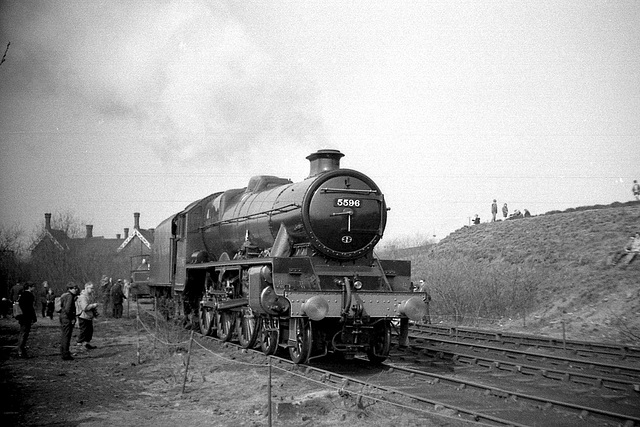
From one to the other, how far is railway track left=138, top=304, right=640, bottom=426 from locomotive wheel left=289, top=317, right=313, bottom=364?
18cm

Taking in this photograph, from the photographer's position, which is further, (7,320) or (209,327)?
(7,320)

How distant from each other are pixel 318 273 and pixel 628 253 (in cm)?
1537

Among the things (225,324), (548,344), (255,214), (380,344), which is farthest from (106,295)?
(548,344)

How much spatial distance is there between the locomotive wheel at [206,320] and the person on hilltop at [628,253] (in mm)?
14670

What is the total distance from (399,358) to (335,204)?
3.68 m

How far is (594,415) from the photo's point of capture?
6.83 metres

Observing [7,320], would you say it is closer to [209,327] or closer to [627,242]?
[209,327]

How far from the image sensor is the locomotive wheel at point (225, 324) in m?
13.2

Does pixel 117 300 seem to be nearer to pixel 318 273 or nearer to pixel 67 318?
pixel 67 318

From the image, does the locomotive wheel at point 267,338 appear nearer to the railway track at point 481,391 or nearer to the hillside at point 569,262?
the railway track at point 481,391

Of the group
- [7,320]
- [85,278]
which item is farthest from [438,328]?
[85,278]

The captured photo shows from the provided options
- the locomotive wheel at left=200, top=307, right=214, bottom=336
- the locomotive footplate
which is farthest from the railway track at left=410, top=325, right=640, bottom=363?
the locomotive wheel at left=200, top=307, right=214, bottom=336

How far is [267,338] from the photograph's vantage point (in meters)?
11.3

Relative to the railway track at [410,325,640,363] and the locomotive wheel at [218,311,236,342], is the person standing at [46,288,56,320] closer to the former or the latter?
the locomotive wheel at [218,311,236,342]
